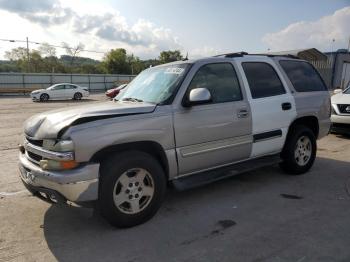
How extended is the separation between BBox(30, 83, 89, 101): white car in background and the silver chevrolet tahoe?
24.7 meters

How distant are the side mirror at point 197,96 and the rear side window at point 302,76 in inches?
87.3

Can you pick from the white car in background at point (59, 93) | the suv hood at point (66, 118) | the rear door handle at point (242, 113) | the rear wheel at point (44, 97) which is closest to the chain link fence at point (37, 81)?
the white car in background at point (59, 93)

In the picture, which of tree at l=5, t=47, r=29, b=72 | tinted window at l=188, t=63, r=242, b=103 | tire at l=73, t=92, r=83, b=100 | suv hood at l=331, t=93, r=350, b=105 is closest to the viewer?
tinted window at l=188, t=63, r=242, b=103

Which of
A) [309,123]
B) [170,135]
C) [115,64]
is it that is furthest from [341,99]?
[115,64]

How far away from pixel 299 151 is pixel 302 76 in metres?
1.28

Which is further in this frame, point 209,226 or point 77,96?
point 77,96

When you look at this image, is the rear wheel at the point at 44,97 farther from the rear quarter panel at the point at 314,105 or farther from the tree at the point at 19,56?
the tree at the point at 19,56

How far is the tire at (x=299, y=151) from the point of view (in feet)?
19.4

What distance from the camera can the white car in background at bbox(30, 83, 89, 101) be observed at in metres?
28.3

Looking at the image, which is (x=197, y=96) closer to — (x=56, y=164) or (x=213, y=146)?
(x=213, y=146)

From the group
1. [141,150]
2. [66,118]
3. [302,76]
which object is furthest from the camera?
[302,76]

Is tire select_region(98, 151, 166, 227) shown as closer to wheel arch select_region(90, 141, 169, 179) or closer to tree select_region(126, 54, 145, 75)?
wheel arch select_region(90, 141, 169, 179)

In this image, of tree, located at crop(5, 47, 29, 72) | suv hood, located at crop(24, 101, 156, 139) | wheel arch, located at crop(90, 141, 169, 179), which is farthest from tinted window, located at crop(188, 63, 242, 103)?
tree, located at crop(5, 47, 29, 72)

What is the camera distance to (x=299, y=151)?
242 inches
